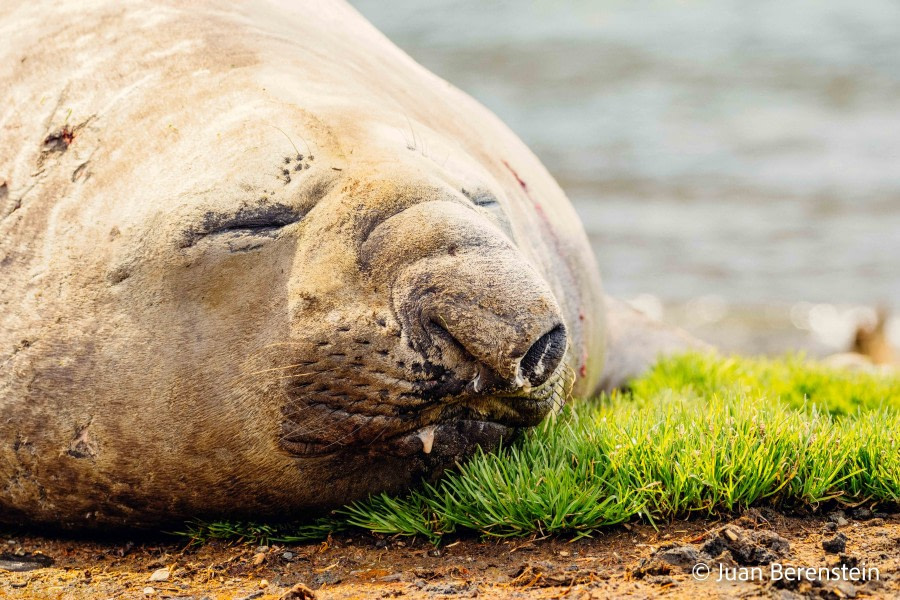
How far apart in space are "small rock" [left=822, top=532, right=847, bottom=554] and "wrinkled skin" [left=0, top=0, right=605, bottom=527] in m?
0.87

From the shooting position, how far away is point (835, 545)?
292 centimetres

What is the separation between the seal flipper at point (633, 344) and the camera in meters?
5.80

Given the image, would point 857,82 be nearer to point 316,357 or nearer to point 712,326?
point 712,326

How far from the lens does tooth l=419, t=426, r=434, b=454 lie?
3.10 metres

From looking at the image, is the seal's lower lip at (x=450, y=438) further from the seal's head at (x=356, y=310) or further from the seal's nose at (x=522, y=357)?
the seal's nose at (x=522, y=357)

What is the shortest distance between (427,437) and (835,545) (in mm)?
1158

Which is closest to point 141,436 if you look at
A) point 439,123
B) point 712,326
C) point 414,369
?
point 414,369

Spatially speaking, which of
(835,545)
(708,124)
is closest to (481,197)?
(835,545)

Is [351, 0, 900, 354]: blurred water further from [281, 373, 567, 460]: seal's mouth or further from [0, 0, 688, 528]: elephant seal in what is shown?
[0, 0, 688, 528]: elephant seal

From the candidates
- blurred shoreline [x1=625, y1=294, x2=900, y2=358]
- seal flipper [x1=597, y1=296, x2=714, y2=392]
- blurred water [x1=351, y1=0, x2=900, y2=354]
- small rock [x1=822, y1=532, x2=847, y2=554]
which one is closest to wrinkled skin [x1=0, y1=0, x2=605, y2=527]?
small rock [x1=822, y1=532, x2=847, y2=554]

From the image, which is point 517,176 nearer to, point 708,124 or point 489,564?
point 489,564

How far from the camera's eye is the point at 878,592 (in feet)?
8.64

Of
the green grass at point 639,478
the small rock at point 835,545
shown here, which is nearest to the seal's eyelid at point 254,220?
the green grass at point 639,478

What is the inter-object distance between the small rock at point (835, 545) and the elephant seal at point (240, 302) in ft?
2.87
